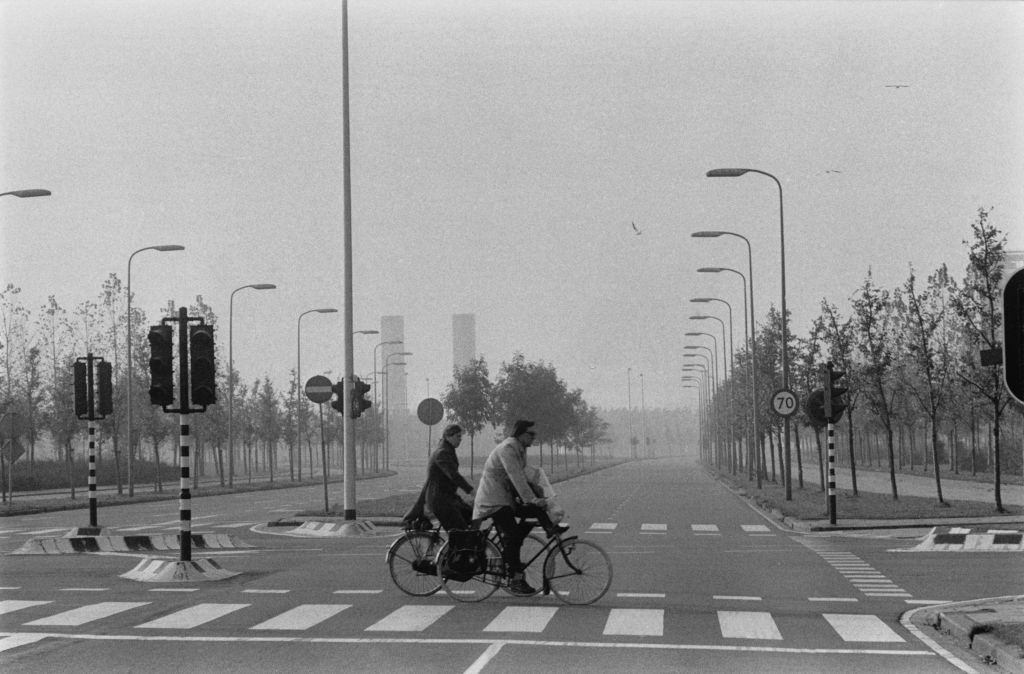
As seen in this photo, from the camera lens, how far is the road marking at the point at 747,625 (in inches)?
431

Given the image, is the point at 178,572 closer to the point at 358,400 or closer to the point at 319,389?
the point at 358,400

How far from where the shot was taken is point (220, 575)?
15.9m

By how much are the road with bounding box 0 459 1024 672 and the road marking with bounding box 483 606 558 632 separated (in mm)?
20

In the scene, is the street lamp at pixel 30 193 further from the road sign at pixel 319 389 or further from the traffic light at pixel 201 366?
the traffic light at pixel 201 366

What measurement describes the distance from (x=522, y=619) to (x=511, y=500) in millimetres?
1712

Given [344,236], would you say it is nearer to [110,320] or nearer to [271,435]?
[110,320]

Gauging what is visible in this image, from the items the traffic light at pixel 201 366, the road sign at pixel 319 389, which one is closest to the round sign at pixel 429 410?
the road sign at pixel 319 389

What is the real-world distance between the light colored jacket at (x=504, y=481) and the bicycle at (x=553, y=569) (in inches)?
11.8

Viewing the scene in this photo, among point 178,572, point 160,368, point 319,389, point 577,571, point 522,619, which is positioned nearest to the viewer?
point 522,619

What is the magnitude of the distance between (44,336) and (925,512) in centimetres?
3602

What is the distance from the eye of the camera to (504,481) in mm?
13453

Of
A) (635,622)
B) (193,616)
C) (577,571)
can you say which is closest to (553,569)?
(577,571)

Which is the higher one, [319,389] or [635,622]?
[319,389]

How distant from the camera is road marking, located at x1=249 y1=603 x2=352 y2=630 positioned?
11.5 metres
